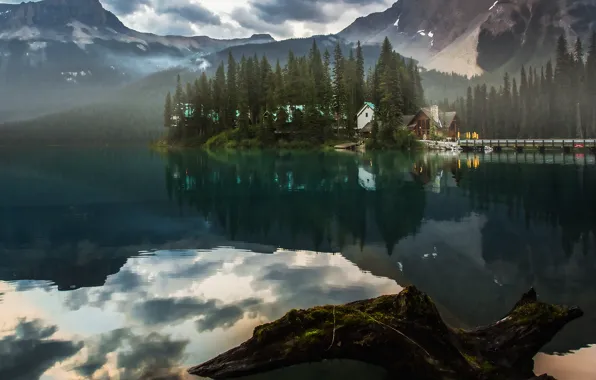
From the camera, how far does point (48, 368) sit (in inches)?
386

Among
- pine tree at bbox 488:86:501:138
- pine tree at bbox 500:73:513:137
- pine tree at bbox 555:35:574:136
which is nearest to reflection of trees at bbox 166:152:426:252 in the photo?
pine tree at bbox 555:35:574:136

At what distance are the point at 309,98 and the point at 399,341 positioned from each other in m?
113

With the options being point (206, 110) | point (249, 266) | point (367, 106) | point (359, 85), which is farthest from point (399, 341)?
point (206, 110)

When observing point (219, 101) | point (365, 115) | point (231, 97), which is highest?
point (231, 97)

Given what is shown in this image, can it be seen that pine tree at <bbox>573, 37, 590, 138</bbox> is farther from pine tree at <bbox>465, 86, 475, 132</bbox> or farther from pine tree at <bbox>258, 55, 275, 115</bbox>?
pine tree at <bbox>258, 55, 275, 115</bbox>

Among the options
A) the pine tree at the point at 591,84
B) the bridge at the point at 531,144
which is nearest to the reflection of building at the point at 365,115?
the bridge at the point at 531,144

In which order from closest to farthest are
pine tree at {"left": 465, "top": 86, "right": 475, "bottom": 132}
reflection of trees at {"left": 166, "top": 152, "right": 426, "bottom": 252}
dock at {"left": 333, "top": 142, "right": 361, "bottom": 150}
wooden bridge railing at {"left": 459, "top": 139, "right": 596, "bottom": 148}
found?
reflection of trees at {"left": 166, "top": 152, "right": 426, "bottom": 252} < wooden bridge railing at {"left": 459, "top": 139, "right": 596, "bottom": 148} < dock at {"left": 333, "top": 142, "right": 361, "bottom": 150} < pine tree at {"left": 465, "top": 86, "right": 475, "bottom": 132}

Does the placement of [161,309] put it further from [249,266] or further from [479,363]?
[479,363]

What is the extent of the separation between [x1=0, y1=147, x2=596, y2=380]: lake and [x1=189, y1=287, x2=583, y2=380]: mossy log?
0.43 meters

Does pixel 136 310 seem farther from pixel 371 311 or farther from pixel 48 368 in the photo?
pixel 371 311

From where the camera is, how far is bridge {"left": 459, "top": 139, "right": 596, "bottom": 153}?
9241cm

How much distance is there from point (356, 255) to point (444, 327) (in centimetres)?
1026

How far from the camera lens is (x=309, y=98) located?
11850 cm

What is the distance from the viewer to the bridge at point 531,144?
303 ft
